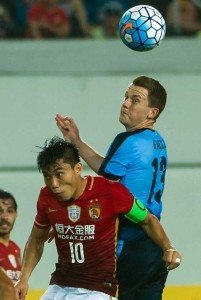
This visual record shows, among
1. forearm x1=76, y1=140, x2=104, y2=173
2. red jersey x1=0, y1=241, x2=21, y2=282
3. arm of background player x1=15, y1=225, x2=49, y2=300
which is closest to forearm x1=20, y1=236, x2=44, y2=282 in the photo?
arm of background player x1=15, y1=225, x2=49, y2=300

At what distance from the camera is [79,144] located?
6.25m

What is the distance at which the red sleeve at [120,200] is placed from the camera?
572 cm

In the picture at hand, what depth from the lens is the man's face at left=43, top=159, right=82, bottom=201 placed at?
5.60 m

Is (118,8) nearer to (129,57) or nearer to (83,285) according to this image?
(129,57)

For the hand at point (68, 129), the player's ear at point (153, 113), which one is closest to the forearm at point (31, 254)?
the hand at point (68, 129)

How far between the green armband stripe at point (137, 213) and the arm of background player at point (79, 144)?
49cm

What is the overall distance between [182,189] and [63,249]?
3486 millimetres

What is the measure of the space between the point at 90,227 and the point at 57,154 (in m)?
0.38

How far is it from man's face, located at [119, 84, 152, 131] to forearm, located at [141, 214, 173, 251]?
0.55m

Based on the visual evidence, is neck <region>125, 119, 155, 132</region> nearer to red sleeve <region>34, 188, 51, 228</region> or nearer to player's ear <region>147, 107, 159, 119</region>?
player's ear <region>147, 107, 159, 119</region>

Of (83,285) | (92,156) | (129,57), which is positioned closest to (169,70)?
(129,57)

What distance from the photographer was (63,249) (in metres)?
5.77

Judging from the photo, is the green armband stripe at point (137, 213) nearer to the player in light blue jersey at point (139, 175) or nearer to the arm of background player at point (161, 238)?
the arm of background player at point (161, 238)

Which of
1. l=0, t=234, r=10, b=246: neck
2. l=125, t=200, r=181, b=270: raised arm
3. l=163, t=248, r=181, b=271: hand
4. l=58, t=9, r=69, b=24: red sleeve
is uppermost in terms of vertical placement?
l=58, t=9, r=69, b=24: red sleeve
